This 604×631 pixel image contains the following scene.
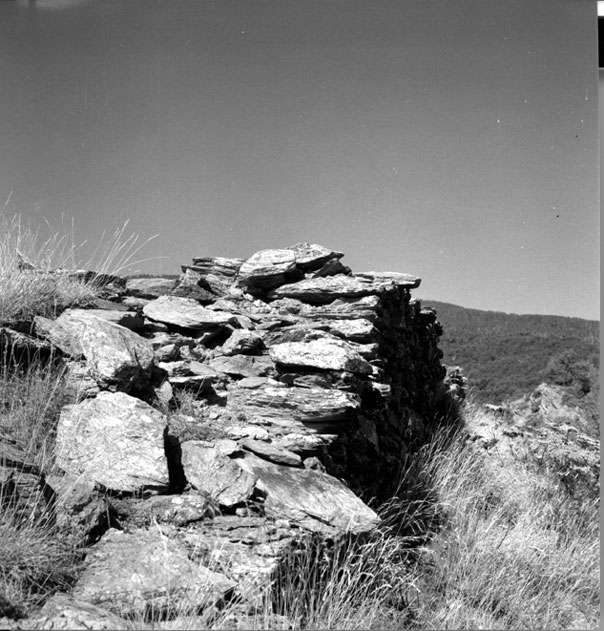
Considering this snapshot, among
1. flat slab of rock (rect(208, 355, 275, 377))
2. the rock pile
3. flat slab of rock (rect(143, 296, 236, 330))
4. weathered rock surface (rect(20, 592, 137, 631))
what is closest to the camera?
weathered rock surface (rect(20, 592, 137, 631))

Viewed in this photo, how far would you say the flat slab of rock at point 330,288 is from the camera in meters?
6.27

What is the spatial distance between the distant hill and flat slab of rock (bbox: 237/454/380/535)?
669 centimetres

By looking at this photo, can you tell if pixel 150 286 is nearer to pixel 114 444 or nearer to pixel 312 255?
pixel 312 255

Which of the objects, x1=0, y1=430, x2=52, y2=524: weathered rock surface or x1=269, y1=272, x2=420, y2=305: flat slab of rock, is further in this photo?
x1=269, y1=272, x2=420, y2=305: flat slab of rock

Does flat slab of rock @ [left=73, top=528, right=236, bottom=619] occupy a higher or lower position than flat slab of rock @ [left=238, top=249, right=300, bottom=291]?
lower

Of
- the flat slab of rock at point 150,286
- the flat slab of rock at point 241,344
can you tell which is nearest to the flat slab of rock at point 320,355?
the flat slab of rock at point 241,344

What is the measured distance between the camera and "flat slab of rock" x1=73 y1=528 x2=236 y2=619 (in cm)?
250

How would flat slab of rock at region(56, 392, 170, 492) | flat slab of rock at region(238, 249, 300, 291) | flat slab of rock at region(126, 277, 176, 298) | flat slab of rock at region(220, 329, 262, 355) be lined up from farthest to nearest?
flat slab of rock at region(238, 249, 300, 291) < flat slab of rock at region(126, 277, 176, 298) < flat slab of rock at region(220, 329, 262, 355) < flat slab of rock at region(56, 392, 170, 492)

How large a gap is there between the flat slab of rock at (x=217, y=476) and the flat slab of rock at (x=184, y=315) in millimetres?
2052

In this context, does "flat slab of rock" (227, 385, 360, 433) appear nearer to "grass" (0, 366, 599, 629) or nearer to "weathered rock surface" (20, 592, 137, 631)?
"grass" (0, 366, 599, 629)

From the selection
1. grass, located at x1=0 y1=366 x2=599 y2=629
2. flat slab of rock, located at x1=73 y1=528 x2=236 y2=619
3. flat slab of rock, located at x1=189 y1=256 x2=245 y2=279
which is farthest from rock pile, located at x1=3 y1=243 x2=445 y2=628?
flat slab of rock, located at x1=189 y1=256 x2=245 y2=279

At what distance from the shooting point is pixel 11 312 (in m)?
4.06

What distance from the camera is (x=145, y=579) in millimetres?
2605

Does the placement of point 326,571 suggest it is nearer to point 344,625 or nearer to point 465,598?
point 344,625
